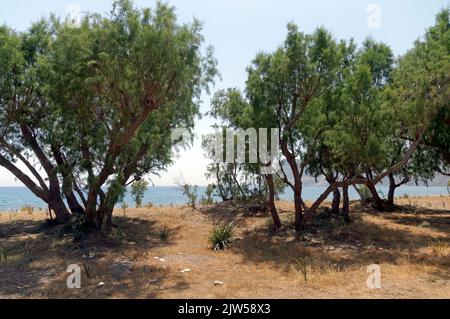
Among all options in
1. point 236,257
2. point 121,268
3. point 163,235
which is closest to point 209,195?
point 163,235

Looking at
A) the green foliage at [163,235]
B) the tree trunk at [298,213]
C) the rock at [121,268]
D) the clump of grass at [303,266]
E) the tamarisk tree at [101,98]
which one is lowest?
the rock at [121,268]

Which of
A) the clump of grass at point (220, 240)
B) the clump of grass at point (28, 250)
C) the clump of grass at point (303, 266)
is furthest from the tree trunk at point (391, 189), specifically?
the clump of grass at point (28, 250)

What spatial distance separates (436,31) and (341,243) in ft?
38.3

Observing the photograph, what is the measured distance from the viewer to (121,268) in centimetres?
1145

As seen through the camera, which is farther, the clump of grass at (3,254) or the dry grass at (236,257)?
the clump of grass at (3,254)

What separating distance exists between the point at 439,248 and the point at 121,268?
10.4 m

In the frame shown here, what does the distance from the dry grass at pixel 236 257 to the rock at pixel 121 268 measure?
122 millimetres

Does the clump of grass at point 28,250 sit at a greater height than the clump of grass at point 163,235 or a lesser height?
lesser

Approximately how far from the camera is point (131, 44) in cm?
1241

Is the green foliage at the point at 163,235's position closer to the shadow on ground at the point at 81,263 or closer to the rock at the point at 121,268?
the shadow on ground at the point at 81,263

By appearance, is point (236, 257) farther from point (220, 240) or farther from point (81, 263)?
Result: point (81, 263)

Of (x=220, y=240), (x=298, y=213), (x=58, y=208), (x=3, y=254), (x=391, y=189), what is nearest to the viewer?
(x=3, y=254)

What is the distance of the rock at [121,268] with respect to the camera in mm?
10786
